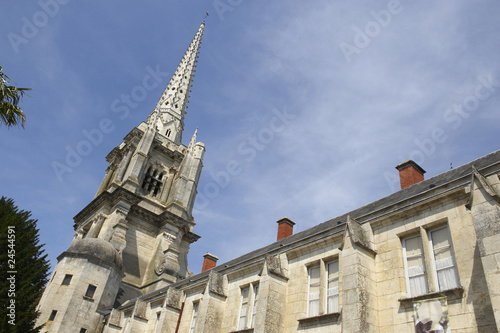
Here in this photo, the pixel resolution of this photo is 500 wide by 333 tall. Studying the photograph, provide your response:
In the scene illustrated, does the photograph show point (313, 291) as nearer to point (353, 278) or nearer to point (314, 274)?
point (314, 274)

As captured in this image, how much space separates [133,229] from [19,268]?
20.7 meters

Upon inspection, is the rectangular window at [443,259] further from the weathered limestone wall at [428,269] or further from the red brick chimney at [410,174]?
the red brick chimney at [410,174]

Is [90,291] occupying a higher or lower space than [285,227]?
lower

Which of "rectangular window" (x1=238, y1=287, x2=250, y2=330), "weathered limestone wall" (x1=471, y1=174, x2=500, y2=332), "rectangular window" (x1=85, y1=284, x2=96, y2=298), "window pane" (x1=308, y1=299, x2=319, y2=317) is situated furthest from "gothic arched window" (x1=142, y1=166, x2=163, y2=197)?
"weathered limestone wall" (x1=471, y1=174, x2=500, y2=332)

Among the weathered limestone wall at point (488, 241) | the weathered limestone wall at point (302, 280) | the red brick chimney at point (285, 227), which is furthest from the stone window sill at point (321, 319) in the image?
the red brick chimney at point (285, 227)

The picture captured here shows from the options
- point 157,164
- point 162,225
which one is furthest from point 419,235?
point 157,164

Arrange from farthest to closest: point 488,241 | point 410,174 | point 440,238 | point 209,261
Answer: point 209,261
point 410,174
point 440,238
point 488,241

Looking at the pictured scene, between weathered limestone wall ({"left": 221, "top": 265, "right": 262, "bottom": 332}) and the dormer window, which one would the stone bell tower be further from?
weathered limestone wall ({"left": 221, "top": 265, "right": 262, "bottom": 332})

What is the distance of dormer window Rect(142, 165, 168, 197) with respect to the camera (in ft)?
150

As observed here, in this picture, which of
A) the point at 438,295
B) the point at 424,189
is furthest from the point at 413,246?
the point at 424,189

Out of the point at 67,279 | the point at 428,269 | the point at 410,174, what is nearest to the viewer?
the point at 428,269

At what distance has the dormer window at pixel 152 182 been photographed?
4569 centimetres

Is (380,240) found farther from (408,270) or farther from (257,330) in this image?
(257,330)

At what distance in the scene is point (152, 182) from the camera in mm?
46594
